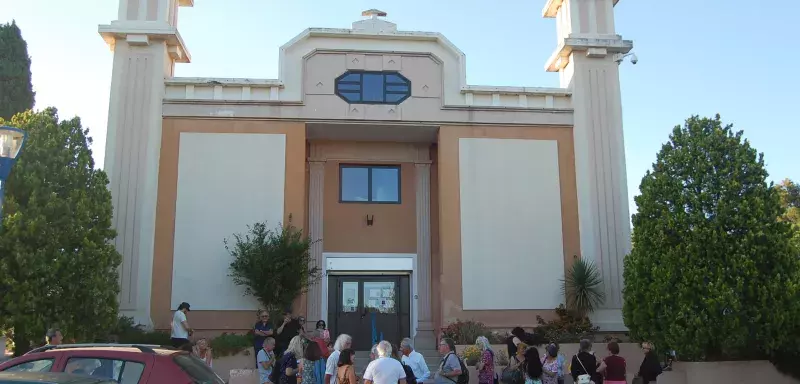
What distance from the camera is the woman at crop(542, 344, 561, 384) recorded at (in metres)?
11.5

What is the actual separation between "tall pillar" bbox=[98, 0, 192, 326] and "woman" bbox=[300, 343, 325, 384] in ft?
23.8

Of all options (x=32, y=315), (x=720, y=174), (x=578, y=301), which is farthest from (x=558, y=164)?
(x=32, y=315)

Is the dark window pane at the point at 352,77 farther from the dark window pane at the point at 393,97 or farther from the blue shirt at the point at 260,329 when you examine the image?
the blue shirt at the point at 260,329

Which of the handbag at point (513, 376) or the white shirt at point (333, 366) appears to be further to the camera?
the handbag at point (513, 376)

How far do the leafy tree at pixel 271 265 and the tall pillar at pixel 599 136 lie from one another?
23.1ft

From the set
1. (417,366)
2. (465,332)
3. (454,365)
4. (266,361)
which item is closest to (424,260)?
(465,332)

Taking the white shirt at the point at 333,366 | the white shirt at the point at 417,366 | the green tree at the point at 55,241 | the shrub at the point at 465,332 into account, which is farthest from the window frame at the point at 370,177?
the white shirt at the point at 333,366

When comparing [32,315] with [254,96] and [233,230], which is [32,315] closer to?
[233,230]

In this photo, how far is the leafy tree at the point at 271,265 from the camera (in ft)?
57.2

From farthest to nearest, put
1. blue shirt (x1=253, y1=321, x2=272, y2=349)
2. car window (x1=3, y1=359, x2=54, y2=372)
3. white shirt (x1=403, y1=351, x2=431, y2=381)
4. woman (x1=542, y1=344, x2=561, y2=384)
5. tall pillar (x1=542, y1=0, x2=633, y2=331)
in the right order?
1. tall pillar (x1=542, y1=0, x2=633, y2=331)
2. blue shirt (x1=253, y1=321, x2=272, y2=349)
3. woman (x1=542, y1=344, x2=561, y2=384)
4. white shirt (x1=403, y1=351, x2=431, y2=381)
5. car window (x1=3, y1=359, x2=54, y2=372)

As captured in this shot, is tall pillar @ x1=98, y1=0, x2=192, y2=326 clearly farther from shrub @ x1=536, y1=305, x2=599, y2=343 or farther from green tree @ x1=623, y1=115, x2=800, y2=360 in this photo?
green tree @ x1=623, y1=115, x2=800, y2=360

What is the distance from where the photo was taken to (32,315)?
44.4 feet

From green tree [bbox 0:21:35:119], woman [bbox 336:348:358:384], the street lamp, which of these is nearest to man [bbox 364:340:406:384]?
woman [bbox 336:348:358:384]

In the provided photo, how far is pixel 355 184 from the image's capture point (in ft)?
68.2
